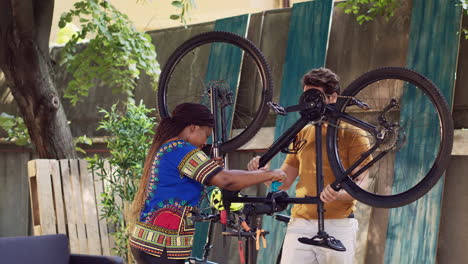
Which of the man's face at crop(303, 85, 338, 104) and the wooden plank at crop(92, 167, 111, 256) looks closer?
the man's face at crop(303, 85, 338, 104)

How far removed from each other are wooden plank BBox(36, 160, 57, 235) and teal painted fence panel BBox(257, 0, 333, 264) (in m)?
1.63

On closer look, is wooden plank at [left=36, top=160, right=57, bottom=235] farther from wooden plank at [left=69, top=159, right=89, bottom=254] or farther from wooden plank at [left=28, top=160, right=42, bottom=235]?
wooden plank at [left=69, top=159, right=89, bottom=254]

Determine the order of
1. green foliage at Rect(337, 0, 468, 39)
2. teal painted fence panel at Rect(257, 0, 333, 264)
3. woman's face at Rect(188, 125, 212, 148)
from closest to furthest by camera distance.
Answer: woman's face at Rect(188, 125, 212, 148) → green foliage at Rect(337, 0, 468, 39) → teal painted fence panel at Rect(257, 0, 333, 264)

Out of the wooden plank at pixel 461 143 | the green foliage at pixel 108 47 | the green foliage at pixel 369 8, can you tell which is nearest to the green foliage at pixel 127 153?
the green foliage at pixel 108 47

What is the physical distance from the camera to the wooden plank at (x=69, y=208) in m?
4.53

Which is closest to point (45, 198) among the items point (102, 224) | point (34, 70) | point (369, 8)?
point (102, 224)

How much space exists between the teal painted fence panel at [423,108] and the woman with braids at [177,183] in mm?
1664

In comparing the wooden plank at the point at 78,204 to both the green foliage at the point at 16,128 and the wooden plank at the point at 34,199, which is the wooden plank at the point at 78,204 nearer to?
the wooden plank at the point at 34,199

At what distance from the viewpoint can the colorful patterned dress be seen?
7.52ft

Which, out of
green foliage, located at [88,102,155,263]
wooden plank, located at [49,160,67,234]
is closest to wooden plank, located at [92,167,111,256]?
wooden plank, located at [49,160,67,234]

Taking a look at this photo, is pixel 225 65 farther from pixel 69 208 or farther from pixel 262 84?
pixel 262 84

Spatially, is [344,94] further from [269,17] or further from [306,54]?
[269,17]

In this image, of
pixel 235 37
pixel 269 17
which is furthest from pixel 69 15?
pixel 235 37

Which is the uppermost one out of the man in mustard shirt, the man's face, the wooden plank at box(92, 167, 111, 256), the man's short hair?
the man's short hair
